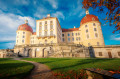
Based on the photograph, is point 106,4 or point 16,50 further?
point 16,50

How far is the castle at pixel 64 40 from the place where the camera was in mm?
27347

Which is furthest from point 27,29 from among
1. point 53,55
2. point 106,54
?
point 106,54

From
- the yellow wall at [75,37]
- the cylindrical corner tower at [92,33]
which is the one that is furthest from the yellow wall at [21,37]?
the cylindrical corner tower at [92,33]

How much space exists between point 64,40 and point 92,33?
19254mm

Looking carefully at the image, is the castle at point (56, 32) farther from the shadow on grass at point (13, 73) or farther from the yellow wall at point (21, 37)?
the shadow on grass at point (13, 73)

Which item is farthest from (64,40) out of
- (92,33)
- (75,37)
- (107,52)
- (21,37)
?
(21,37)

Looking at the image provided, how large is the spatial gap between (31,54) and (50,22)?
2016 centimetres

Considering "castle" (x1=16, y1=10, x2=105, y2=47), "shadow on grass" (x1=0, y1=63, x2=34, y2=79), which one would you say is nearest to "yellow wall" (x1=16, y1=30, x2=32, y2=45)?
"castle" (x1=16, y1=10, x2=105, y2=47)

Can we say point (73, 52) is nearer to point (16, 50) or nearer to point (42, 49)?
point (42, 49)

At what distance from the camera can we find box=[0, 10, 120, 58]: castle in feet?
89.7

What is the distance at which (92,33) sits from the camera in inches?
1489

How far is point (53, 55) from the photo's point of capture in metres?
25.4

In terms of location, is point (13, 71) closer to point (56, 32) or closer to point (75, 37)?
point (56, 32)

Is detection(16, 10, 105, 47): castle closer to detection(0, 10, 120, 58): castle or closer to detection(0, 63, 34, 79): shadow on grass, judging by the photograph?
detection(0, 10, 120, 58): castle
